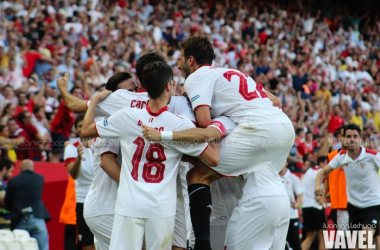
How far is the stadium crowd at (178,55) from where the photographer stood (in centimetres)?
1241

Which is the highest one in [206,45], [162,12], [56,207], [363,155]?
[162,12]

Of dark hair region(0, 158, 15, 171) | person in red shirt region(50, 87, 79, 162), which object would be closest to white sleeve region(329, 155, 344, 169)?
person in red shirt region(50, 87, 79, 162)

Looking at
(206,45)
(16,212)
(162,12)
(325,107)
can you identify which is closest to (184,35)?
(162,12)

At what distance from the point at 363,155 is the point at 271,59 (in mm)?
11838

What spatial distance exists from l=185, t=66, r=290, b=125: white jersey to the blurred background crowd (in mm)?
5060

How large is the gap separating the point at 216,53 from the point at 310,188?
778 cm

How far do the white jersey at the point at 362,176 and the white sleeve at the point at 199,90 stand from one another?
16.4 feet

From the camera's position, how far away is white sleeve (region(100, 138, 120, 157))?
249 inches

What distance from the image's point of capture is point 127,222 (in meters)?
5.61

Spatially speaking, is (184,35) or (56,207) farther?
(184,35)

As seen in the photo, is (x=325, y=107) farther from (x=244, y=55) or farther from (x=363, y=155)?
(x=363, y=155)

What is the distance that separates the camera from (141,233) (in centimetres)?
562

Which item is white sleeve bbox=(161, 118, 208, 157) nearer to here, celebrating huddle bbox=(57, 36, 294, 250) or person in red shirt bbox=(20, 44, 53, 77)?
celebrating huddle bbox=(57, 36, 294, 250)

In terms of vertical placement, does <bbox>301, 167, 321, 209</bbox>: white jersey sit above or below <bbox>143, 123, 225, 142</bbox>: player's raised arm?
below
